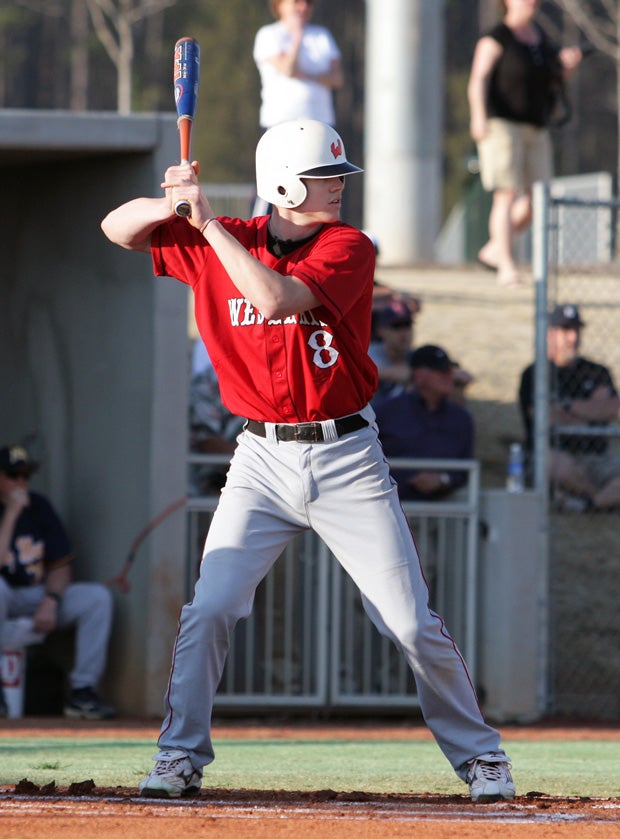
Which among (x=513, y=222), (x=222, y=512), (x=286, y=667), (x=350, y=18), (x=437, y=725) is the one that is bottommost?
(x=286, y=667)

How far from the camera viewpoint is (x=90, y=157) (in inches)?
372

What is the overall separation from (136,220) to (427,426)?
15.6ft

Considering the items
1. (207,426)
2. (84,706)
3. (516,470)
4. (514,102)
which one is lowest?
(84,706)

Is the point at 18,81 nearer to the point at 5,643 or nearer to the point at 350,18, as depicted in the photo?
the point at 350,18

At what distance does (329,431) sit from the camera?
4922 millimetres

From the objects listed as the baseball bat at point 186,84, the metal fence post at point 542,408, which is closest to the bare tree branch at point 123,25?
the metal fence post at point 542,408

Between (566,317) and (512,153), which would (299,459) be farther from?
(512,153)

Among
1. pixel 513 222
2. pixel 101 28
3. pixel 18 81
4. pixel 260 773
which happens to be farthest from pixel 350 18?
pixel 260 773

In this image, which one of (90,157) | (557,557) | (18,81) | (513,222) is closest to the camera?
(90,157)

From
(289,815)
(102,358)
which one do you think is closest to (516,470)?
(102,358)

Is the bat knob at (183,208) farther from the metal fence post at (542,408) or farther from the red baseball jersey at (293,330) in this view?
the metal fence post at (542,408)

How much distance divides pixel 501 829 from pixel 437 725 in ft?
2.18

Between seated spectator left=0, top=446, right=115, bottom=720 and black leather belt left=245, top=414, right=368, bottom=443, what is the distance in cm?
424

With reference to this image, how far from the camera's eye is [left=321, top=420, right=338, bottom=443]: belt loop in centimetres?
492
